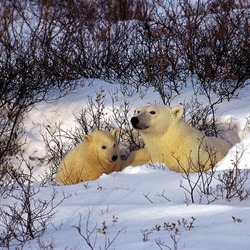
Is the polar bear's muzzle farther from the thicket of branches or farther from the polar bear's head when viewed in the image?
the thicket of branches

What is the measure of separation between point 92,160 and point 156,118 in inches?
33.0

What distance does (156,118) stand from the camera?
6.66 meters

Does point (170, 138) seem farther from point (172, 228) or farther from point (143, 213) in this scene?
point (172, 228)

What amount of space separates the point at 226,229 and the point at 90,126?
5225 mm

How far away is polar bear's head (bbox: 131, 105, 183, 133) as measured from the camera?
21.6 ft

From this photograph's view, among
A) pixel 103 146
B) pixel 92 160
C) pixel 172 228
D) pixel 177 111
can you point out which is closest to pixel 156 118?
pixel 177 111

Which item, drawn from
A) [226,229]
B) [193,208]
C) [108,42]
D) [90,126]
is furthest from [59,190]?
[108,42]

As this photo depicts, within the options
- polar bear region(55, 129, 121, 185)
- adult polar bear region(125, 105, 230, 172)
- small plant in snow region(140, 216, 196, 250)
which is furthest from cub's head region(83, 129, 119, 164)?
small plant in snow region(140, 216, 196, 250)

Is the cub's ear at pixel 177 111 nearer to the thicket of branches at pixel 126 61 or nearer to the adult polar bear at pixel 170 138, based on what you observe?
the adult polar bear at pixel 170 138

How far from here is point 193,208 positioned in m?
3.85

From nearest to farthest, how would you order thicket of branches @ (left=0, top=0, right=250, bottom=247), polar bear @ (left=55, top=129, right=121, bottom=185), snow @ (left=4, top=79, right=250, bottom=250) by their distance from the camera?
snow @ (left=4, top=79, right=250, bottom=250), polar bear @ (left=55, top=129, right=121, bottom=185), thicket of branches @ (left=0, top=0, right=250, bottom=247)

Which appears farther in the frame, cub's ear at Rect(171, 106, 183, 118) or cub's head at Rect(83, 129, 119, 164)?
cub's head at Rect(83, 129, 119, 164)

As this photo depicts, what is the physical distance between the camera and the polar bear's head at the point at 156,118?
21.6ft

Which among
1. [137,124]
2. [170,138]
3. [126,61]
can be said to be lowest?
[170,138]
